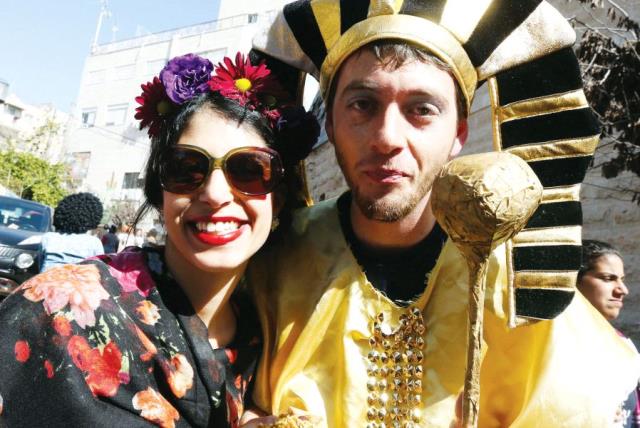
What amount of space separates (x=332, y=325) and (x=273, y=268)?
320 mm

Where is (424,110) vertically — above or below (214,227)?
above

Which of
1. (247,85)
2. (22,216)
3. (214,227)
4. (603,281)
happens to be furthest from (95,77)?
(214,227)

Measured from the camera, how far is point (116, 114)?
3366 cm

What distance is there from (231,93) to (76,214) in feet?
12.9

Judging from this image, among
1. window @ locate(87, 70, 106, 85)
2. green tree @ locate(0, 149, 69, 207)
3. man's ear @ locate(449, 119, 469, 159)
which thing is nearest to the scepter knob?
man's ear @ locate(449, 119, 469, 159)

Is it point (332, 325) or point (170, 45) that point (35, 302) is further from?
point (170, 45)

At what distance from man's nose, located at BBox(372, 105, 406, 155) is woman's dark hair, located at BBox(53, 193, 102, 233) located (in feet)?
13.9

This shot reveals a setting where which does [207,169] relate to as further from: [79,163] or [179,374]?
[79,163]

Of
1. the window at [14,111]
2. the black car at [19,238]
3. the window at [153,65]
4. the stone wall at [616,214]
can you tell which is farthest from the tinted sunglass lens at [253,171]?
the window at [14,111]

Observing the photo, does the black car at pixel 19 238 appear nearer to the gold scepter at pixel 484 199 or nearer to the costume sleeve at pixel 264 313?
the costume sleeve at pixel 264 313

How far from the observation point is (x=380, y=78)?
1.75m

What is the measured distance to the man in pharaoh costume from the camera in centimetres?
166

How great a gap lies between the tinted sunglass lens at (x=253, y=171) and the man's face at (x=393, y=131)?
235mm

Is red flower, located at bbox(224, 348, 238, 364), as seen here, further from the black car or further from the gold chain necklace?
the black car
